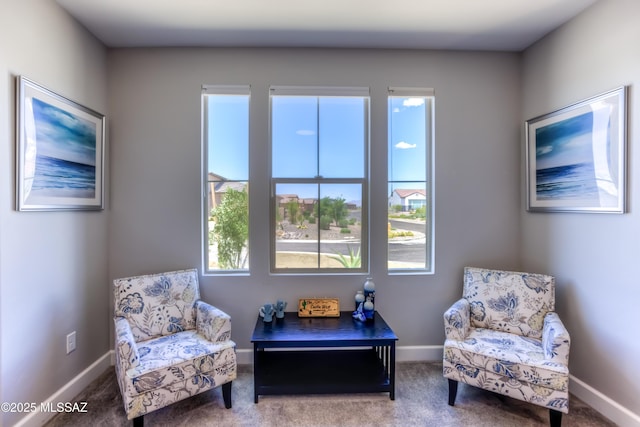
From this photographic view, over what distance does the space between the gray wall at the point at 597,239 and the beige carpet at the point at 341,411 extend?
1.17 feet

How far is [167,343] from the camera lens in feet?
6.45

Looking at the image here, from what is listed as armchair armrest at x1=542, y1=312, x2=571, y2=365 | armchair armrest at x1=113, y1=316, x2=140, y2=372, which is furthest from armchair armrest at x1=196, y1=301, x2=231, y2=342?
armchair armrest at x1=542, y1=312, x2=571, y2=365

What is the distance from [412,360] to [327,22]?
9.00ft

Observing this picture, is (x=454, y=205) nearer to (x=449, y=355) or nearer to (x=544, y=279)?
(x=544, y=279)

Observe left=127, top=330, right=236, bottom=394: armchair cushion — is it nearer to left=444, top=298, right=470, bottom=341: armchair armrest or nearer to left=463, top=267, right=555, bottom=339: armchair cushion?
left=444, top=298, right=470, bottom=341: armchair armrest

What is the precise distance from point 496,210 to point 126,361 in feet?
9.41

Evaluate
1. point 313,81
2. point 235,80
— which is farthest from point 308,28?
point 235,80

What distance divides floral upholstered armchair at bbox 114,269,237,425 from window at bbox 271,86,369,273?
71cm

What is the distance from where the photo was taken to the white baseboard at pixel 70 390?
5.66 feet

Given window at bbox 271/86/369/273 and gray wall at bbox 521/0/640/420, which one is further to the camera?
window at bbox 271/86/369/273

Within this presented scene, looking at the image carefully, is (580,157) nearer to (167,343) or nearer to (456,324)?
(456,324)

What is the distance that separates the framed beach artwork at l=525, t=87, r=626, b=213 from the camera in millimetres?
1828

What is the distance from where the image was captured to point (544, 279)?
2.15 m

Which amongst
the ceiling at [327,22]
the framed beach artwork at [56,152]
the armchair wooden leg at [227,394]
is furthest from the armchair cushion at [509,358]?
the framed beach artwork at [56,152]
